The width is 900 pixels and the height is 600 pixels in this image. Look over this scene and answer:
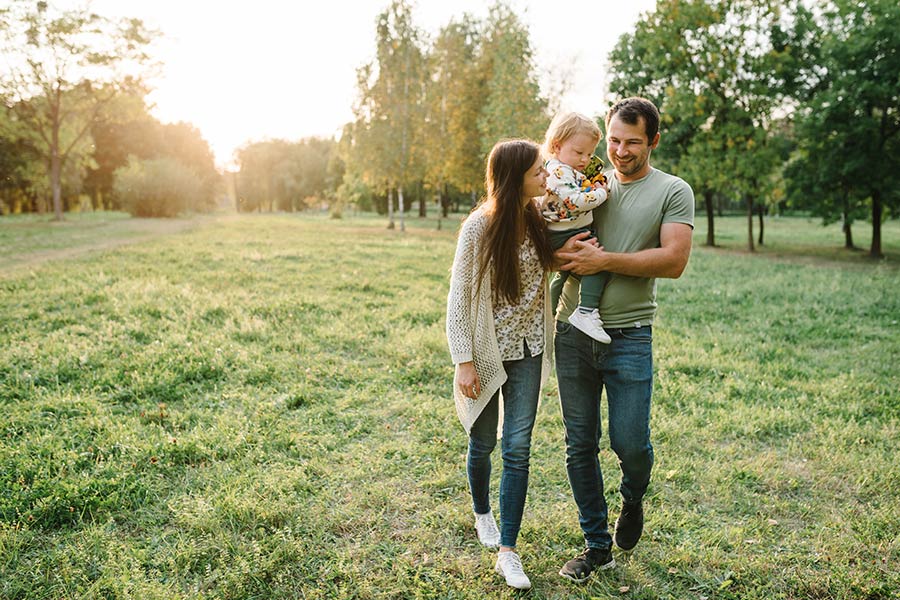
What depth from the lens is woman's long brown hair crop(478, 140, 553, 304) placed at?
296 centimetres

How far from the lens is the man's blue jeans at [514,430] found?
10.2ft

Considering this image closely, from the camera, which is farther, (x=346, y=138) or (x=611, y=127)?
(x=346, y=138)

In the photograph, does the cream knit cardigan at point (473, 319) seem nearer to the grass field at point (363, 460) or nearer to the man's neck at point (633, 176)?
the man's neck at point (633, 176)

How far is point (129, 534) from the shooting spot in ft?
12.1

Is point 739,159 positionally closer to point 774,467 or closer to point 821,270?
point 821,270

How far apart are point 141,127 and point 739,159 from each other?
53043 mm

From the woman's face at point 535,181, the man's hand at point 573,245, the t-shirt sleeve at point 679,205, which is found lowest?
the man's hand at point 573,245

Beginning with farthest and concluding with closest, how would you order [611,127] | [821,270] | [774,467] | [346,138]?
[346,138] < [821,270] < [774,467] < [611,127]

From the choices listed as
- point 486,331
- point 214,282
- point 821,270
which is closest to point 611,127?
point 486,331

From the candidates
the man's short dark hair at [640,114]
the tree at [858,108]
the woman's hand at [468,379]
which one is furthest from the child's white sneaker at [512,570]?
the tree at [858,108]

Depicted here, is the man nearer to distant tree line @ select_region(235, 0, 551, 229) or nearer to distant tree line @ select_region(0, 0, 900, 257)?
distant tree line @ select_region(0, 0, 900, 257)

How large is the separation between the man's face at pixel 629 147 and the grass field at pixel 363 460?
88.9 inches

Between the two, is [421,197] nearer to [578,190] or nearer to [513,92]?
[513,92]

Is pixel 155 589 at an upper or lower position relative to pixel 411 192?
lower
